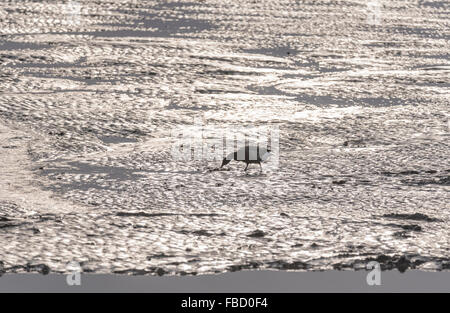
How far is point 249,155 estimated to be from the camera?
5.25 meters

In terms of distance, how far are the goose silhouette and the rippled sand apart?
0.10 m

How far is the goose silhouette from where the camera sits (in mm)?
5191

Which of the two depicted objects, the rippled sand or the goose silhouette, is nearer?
the rippled sand

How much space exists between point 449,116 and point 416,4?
6.36 meters

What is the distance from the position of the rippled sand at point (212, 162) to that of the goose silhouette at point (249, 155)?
0.10 m

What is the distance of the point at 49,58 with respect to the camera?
7871mm

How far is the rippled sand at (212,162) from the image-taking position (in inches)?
152

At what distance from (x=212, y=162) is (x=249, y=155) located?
220mm

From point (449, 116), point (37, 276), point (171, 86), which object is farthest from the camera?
point (171, 86)

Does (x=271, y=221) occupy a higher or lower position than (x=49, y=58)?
lower

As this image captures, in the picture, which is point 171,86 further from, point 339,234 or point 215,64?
point 339,234

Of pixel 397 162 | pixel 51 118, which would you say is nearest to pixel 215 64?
pixel 51 118

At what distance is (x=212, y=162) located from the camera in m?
5.16
